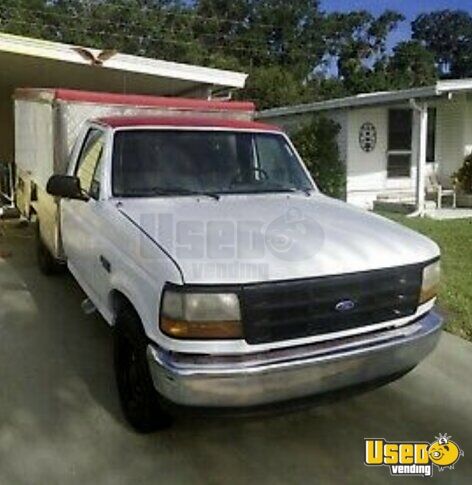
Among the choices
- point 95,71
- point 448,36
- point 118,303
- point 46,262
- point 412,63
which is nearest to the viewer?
point 118,303

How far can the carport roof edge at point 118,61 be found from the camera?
30.2ft

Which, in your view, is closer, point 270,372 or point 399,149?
point 270,372

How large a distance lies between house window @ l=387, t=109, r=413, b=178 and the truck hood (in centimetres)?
1167

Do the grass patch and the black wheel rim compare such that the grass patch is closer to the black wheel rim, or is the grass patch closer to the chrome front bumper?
the chrome front bumper

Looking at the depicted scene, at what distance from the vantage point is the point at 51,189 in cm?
458

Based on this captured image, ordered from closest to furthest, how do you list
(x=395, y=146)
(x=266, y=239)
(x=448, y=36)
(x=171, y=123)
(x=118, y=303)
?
(x=266, y=239), (x=118, y=303), (x=171, y=123), (x=395, y=146), (x=448, y=36)

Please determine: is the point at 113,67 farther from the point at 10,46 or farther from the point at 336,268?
the point at 336,268

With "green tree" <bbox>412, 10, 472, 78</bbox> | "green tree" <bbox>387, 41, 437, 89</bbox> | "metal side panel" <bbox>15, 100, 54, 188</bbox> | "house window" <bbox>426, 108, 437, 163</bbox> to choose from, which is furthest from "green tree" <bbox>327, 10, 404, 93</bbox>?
"metal side panel" <bbox>15, 100, 54, 188</bbox>

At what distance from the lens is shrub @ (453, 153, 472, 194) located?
45.9ft

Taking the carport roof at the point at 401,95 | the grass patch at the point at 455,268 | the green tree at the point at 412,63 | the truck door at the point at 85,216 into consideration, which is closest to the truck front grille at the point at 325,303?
the truck door at the point at 85,216

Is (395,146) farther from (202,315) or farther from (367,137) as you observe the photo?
(202,315)

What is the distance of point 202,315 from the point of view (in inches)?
118

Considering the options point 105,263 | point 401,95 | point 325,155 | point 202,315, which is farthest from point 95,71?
point 202,315

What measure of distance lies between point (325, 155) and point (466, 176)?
3.38 m
